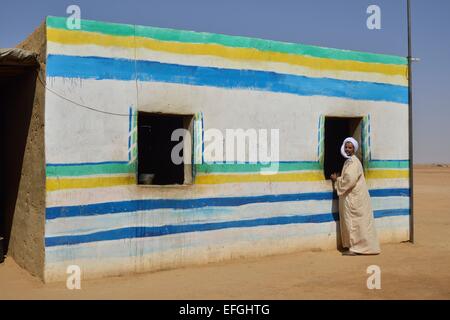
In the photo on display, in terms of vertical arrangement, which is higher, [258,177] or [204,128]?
[204,128]

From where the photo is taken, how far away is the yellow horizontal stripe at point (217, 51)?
19.9 ft

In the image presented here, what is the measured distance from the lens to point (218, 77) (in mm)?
7074

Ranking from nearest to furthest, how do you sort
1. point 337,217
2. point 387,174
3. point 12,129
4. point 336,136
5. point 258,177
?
point 258,177 → point 12,129 → point 337,217 → point 387,174 → point 336,136

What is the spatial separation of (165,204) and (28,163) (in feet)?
5.81

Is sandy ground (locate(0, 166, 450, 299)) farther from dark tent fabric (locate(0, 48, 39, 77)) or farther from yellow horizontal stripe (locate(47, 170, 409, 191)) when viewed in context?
dark tent fabric (locate(0, 48, 39, 77))

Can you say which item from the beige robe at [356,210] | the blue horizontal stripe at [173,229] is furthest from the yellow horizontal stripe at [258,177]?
the blue horizontal stripe at [173,229]

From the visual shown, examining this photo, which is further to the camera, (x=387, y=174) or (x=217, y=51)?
(x=387, y=174)

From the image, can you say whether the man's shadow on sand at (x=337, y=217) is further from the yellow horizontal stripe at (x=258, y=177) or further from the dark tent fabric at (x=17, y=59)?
the dark tent fabric at (x=17, y=59)

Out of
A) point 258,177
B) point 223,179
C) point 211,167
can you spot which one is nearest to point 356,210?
point 258,177

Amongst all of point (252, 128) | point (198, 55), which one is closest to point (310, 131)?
point (252, 128)

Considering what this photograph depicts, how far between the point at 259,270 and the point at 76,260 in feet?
7.32

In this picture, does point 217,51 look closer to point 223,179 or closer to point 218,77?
point 218,77
